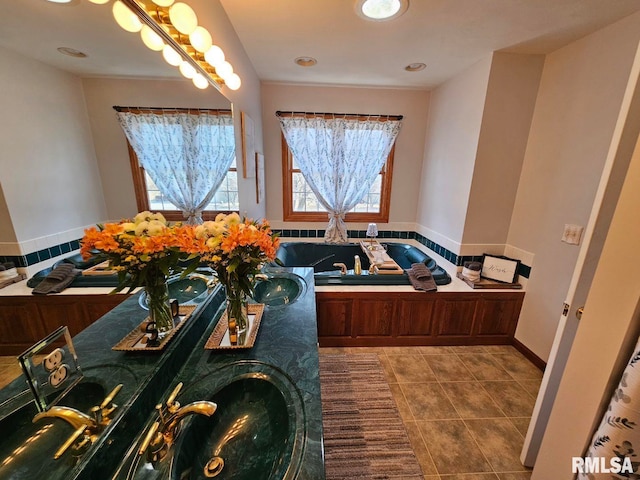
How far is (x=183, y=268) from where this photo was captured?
958 millimetres

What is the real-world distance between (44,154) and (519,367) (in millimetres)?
3045

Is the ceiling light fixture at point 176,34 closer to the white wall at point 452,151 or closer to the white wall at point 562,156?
the white wall at point 452,151

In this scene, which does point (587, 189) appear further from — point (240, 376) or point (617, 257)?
point (240, 376)

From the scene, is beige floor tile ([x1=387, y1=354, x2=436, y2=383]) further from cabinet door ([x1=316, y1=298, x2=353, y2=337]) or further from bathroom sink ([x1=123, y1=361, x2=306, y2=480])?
bathroom sink ([x1=123, y1=361, x2=306, y2=480])

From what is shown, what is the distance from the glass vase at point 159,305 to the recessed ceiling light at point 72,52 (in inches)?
25.9

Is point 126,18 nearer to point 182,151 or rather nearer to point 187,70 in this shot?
point 187,70

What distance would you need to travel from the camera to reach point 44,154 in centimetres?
61

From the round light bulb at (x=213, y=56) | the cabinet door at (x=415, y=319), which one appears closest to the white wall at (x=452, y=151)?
the cabinet door at (x=415, y=319)

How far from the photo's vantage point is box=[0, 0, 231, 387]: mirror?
53cm

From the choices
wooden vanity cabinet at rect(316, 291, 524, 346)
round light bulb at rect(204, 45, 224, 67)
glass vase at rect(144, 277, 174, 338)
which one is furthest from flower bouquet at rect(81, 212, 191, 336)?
wooden vanity cabinet at rect(316, 291, 524, 346)

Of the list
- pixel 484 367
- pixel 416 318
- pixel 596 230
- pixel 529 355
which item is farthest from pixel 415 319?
pixel 596 230

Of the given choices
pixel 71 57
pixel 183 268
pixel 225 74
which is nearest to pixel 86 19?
pixel 71 57

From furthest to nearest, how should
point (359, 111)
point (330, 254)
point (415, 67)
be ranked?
point (330, 254) < point (359, 111) < point (415, 67)

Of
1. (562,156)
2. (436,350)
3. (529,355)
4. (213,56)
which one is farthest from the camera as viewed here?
(436,350)
